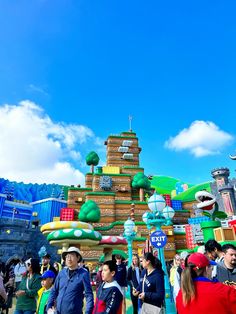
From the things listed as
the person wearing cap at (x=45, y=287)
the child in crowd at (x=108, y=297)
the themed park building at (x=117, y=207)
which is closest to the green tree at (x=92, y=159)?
the themed park building at (x=117, y=207)

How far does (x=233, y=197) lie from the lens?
95.9ft

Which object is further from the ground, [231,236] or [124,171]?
[124,171]

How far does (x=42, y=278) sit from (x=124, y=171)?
2865cm

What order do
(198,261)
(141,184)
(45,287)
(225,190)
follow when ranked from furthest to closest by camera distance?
(225,190) < (141,184) < (45,287) < (198,261)

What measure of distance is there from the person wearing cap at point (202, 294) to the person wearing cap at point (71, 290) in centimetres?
153

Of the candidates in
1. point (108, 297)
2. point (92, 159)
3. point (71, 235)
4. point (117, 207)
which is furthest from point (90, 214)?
point (108, 297)

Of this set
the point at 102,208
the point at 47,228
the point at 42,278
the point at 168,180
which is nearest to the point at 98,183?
the point at 102,208

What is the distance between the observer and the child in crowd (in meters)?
3.04

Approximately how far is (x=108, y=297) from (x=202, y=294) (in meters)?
1.58

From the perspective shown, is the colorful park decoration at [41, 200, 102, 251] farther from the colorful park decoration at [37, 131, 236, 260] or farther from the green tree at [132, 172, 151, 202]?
the green tree at [132, 172, 151, 202]

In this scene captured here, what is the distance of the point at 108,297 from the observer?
3102 millimetres

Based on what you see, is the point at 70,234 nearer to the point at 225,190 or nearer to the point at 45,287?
the point at 45,287

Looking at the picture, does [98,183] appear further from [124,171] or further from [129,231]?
[129,231]

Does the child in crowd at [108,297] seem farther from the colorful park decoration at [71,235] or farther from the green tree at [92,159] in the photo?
the green tree at [92,159]
